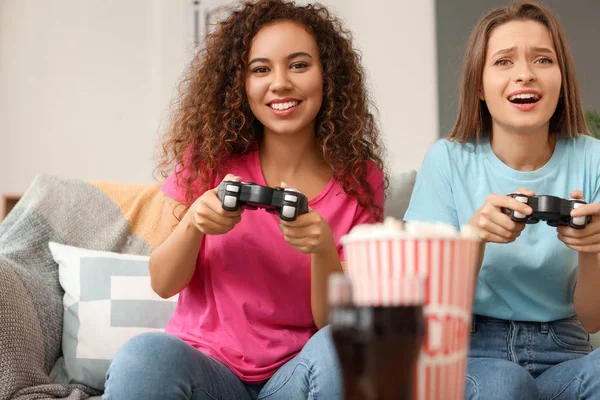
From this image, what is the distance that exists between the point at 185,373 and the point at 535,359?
0.58 meters

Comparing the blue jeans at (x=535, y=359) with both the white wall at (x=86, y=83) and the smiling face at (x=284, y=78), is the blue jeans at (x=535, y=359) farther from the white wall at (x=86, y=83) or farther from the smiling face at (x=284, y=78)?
the white wall at (x=86, y=83)

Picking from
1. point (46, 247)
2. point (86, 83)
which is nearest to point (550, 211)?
point (46, 247)

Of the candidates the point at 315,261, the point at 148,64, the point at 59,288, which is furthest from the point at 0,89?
the point at 315,261

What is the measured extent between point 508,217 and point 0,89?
2.82 metres

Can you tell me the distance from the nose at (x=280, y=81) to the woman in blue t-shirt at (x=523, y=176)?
30 cm

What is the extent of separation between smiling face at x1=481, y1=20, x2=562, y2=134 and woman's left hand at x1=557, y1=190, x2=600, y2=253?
301 millimetres

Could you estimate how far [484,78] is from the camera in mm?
1315

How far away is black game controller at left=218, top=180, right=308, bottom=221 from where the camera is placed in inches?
34.8

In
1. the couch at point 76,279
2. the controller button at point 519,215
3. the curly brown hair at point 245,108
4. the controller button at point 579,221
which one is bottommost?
the couch at point 76,279

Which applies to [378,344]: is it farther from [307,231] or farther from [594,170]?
[594,170]

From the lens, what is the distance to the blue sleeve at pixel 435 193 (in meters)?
1.28

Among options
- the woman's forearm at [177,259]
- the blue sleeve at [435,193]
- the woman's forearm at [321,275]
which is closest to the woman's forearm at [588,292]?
the blue sleeve at [435,193]

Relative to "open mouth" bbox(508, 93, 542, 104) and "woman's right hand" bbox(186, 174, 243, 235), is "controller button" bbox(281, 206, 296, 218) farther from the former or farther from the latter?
"open mouth" bbox(508, 93, 542, 104)

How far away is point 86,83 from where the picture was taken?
3.19 metres
